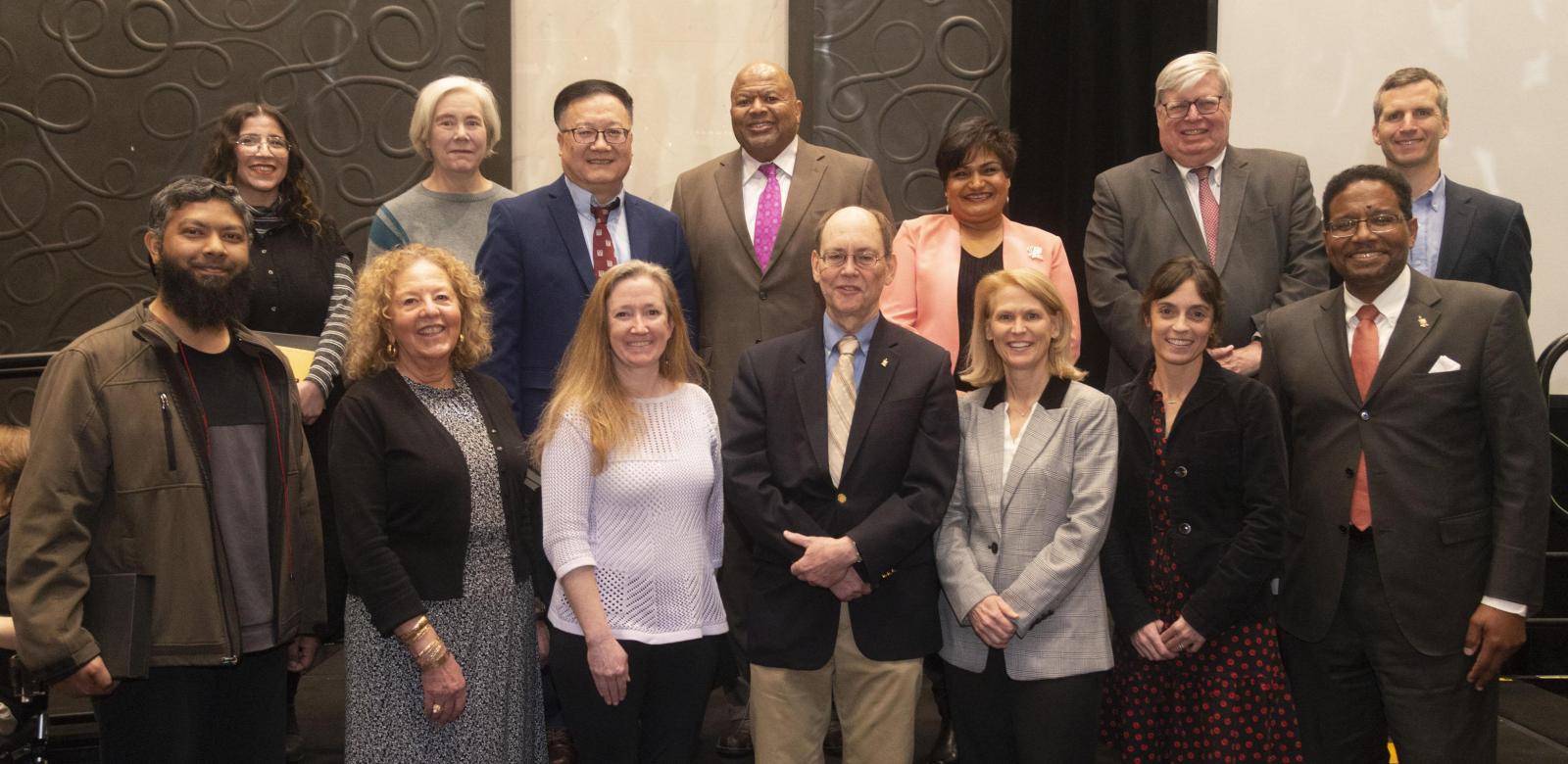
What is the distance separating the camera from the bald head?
370 cm

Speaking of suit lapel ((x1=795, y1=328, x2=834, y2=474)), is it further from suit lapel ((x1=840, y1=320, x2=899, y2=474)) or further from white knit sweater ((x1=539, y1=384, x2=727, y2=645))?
white knit sweater ((x1=539, y1=384, x2=727, y2=645))

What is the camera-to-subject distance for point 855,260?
2900mm

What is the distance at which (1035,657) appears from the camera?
9.07 ft

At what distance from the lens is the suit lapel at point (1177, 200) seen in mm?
3473

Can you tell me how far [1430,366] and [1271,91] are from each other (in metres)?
2.07

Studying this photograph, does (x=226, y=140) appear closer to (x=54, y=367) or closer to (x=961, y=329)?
(x=54, y=367)

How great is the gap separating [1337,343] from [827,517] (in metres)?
1.28

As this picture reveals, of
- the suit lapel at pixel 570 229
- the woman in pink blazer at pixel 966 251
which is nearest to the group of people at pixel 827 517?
the suit lapel at pixel 570 229

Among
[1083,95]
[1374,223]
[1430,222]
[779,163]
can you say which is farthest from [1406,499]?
[1083,95]

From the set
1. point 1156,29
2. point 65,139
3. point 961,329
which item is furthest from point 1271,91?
point 65,139

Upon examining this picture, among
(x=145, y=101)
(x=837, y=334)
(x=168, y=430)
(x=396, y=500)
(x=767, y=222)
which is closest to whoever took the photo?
(x=168, y=430)

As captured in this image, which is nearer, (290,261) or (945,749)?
(290,261)

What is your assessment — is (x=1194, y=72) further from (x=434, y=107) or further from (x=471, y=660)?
(x=471, y=660)

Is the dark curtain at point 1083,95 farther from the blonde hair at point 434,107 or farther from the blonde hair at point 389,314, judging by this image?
the blonde hair at point 389,314
